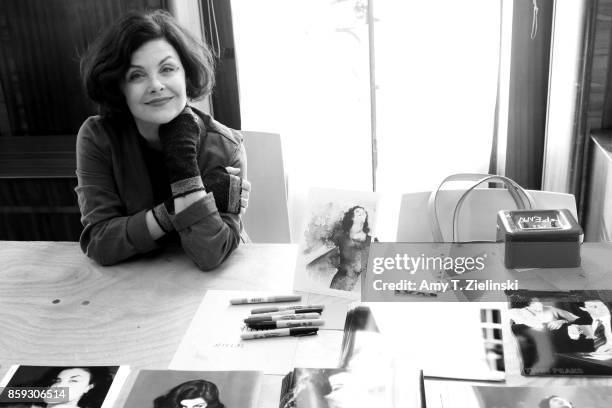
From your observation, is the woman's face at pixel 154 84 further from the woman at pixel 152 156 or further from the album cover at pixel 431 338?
the album cover at pixel 431 338

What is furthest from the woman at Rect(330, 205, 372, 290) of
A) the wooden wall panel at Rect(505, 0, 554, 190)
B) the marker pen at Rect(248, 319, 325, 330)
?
the wooden wall panel at Rect(505, 0, 554, 190)

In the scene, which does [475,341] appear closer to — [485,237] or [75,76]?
[485,237]

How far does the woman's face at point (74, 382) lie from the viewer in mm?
980

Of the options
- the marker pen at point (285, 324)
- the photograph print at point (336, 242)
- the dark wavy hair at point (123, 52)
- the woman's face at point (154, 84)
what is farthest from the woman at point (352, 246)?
the dark wavy hair at point (123, 52)

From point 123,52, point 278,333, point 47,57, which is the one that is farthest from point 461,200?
point 47,57

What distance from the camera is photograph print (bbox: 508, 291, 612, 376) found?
0.96 m

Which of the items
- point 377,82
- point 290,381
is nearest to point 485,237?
point 290,381

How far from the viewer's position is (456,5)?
241 centimetres

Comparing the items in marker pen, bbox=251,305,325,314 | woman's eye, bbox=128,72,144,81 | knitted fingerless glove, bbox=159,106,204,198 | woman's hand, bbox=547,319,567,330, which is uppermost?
woman's eye, bbox=128,72,144,81

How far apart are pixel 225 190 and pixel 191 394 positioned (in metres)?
0.65

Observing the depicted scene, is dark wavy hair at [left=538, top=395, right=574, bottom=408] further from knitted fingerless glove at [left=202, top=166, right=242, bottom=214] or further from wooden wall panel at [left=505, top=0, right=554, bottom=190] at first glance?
wooden wall panel at [left=505, top=0, right=554, bottom=190]

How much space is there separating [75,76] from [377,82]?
1.17 metres

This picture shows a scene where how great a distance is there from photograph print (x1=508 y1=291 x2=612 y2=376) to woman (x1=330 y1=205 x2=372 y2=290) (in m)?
0.26

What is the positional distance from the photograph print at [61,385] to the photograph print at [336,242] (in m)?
0.38
